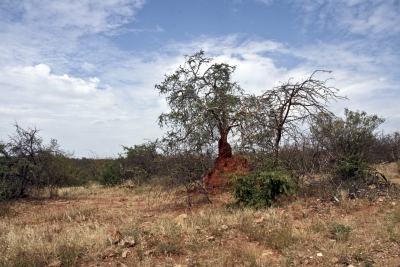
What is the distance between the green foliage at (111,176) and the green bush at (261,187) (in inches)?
500

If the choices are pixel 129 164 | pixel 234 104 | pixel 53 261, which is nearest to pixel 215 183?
pixel 234 104

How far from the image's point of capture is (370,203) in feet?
28.3

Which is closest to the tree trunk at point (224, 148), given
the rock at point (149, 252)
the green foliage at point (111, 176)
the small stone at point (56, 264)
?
the rock at point (149, 252)

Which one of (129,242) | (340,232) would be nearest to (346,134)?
(340,232)

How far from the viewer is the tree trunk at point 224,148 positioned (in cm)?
1189

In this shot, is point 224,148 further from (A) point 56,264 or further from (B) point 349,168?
(A) point 56,264

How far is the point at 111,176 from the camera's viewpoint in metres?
20.9

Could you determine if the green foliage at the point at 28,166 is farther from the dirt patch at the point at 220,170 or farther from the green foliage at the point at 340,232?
the green foliage at the point at 340,232

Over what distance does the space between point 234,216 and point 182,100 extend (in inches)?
240

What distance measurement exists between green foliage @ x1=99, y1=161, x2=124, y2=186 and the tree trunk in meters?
10.4

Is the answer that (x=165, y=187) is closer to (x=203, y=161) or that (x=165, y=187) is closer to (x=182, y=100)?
(x=203, y=161)

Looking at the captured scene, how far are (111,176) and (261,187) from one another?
13.7 m

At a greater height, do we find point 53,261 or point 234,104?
point 234,104

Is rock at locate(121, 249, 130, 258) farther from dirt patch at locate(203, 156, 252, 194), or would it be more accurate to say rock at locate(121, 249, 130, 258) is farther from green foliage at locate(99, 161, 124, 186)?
green foliage at locate(99, 161, 124, 186)
